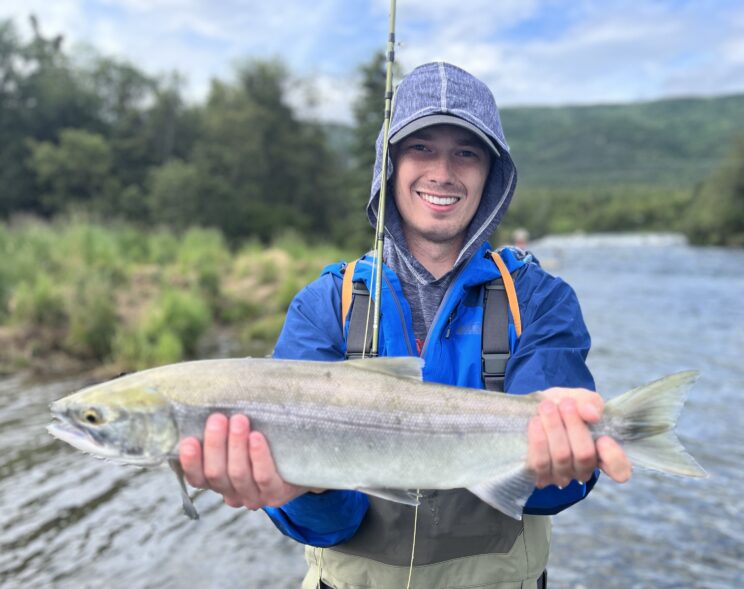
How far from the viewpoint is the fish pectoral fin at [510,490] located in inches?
106

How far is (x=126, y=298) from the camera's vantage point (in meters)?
15.9

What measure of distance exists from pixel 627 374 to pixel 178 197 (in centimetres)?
3039

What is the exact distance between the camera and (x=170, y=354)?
13.3 m

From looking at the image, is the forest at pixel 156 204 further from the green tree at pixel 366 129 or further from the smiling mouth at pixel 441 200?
the smiling mouth at pixel 441 200

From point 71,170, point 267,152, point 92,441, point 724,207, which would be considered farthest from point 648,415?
point 724,207

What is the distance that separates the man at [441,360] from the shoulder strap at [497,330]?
0.12 ft

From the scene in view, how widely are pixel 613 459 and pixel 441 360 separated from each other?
874mm

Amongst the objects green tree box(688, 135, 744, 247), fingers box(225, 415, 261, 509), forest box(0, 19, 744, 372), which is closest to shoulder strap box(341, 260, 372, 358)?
fingers box(225, 415, 261, 509)

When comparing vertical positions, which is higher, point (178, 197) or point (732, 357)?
point (178, 197)

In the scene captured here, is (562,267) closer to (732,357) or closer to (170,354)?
(732,357)

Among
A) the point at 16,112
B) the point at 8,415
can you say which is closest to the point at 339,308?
the point at 8,415

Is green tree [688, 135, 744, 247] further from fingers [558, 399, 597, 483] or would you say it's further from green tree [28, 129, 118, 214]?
fingers [558, 399, 597, 483]

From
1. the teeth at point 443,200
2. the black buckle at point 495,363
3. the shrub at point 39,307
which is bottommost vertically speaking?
the shrub at point 39,307

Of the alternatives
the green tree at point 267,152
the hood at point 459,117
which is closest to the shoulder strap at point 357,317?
the hood at point 459,117
